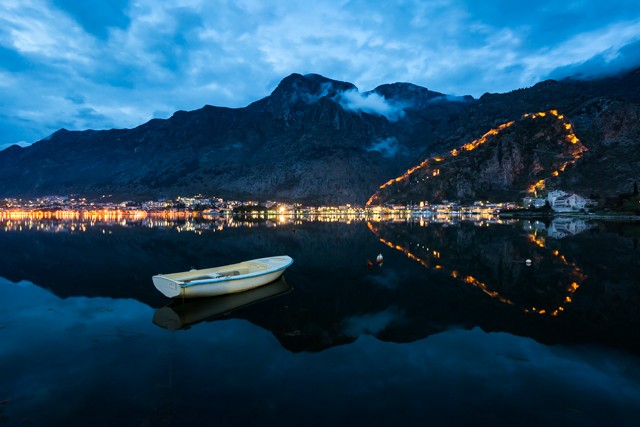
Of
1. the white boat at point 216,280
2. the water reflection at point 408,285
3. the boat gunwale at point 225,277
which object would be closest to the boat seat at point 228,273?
the white boat at point 216,280

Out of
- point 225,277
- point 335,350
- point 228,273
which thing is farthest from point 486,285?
point 228,273

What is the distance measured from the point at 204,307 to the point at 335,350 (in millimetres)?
9319

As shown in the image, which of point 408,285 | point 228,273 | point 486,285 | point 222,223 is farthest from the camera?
point 222,223

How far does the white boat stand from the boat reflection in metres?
0.46

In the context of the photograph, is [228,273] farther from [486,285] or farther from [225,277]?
[486,285]

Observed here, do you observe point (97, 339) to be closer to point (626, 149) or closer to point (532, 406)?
point (532, 406)

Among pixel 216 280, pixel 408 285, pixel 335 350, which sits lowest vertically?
pixel 408 285

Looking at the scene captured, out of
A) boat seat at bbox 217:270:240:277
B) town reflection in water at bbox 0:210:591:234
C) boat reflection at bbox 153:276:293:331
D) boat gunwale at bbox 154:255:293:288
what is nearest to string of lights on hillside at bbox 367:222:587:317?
boat reflection at bbox 153:276:293:331

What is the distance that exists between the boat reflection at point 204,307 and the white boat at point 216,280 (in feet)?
1.52

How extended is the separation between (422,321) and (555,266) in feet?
62.6

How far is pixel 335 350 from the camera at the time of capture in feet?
45.3

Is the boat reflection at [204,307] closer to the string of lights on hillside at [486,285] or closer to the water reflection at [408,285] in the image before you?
the water reflection at [408,285]

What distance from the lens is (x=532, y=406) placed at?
9.55 m

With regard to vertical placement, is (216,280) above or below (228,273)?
above
